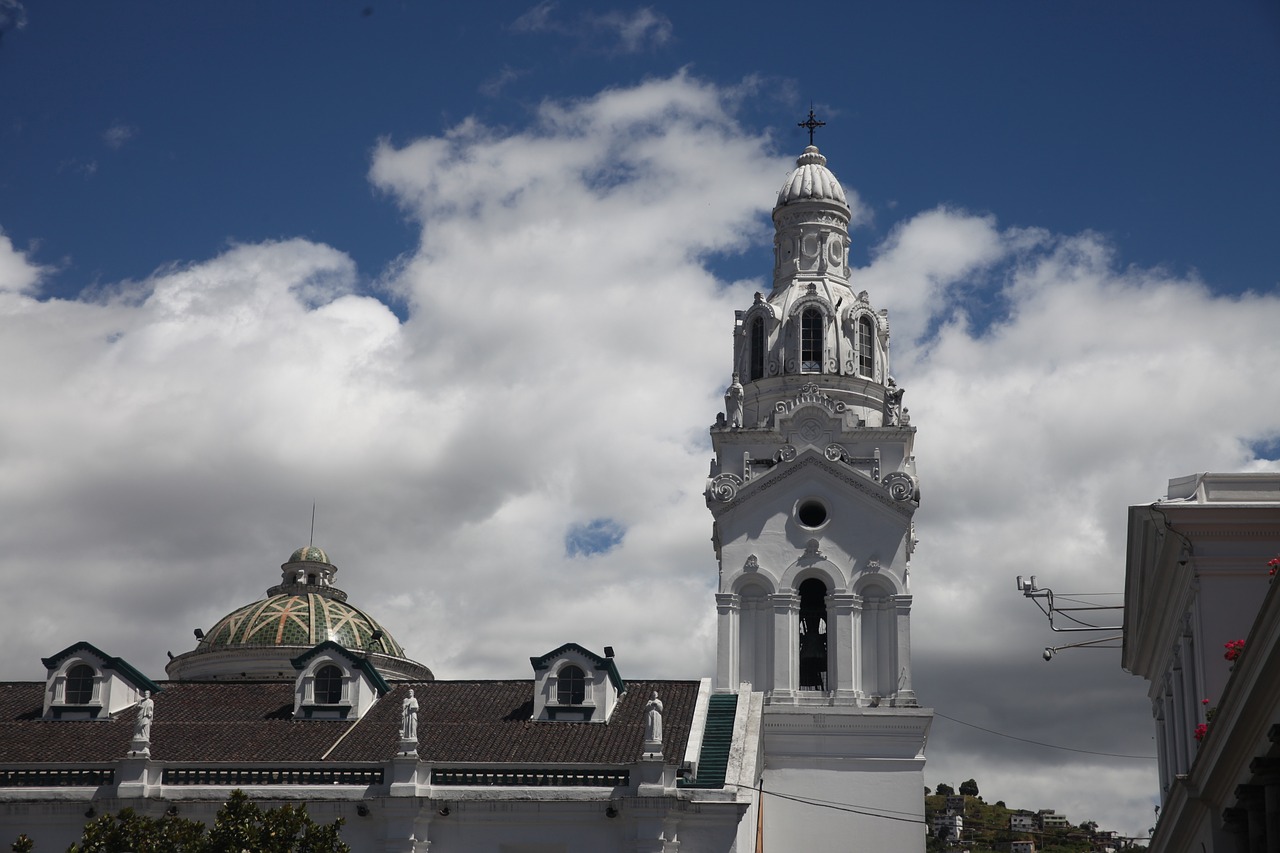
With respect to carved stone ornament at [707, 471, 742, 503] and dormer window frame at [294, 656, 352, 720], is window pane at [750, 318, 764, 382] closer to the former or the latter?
carved stone ornament at [707, 471, 742, 503]

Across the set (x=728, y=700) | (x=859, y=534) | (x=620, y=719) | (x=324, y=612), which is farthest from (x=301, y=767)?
(x=859, y=534)

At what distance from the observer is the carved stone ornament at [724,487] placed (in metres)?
58.4

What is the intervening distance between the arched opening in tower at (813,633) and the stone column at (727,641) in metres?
2.43

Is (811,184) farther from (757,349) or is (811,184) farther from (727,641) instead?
(727,641)

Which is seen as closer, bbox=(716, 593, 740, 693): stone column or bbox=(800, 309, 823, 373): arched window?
bbox=(716, 593, 740, 693): stone column

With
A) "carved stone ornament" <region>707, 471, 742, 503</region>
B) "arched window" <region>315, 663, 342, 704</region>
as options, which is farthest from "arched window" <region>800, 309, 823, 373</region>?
"arched window" <region>315, 663, 342, 704</region>

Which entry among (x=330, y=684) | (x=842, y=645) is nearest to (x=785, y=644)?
(x=842, y=645)

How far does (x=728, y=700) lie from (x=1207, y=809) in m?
20.8

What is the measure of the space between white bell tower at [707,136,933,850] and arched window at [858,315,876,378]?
0.20ft

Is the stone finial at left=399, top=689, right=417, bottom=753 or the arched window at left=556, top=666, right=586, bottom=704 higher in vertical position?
the arched window at left=556, top=666, right=586, bottom=704

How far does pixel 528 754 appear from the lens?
4547 centimetres

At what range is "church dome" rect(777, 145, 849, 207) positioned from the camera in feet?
210

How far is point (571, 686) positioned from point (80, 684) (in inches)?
541

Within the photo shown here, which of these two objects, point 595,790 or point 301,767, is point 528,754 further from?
point 301,767
